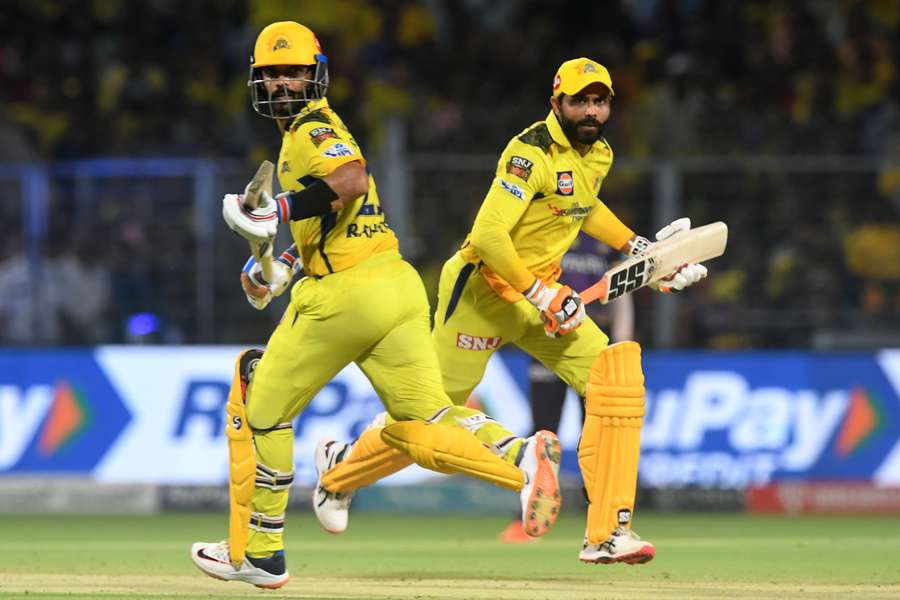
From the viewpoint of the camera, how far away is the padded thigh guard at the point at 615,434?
22.7 ft

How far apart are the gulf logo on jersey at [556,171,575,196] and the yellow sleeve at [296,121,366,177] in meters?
1.17

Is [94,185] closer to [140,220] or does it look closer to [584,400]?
[140,220]

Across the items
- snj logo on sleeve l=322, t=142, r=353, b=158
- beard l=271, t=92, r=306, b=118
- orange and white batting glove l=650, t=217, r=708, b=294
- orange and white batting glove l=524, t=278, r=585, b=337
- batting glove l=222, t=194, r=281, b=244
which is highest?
beard l=271, t=92, r=306, b=118

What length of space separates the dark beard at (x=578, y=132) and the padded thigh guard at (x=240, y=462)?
1.72m

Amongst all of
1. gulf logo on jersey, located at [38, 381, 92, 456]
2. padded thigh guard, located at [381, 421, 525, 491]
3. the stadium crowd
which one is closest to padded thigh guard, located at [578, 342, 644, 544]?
padded thigh guard, located at [381, 421, 525, 491]

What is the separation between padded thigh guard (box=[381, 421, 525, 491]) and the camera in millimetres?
6387

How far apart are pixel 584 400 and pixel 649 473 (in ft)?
13.7

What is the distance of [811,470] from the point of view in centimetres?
1124

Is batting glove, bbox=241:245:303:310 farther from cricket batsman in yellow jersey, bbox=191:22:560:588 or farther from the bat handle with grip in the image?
the bat handle with grip

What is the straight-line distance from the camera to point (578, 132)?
7070 millimetres

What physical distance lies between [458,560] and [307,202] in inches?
108

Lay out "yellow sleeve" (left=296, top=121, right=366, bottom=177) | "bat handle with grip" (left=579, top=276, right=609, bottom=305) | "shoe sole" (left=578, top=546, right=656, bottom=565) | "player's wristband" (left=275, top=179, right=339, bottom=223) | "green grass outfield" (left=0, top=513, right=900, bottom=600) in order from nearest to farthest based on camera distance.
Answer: "player's wristband" (left=275, top=179, right=339, bottom=223) → "yellow sleeve" (left=296, top=121, right=366, bottom=177) → "green grass outfield" (left=0, top=513, right=900, bottom=600) → "shoe sole" (left=578, top=546, right=656, bottom=565) → "bat handle with grip" (left=579, top=276, right=609, bottom=305)

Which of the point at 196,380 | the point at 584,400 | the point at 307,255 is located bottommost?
the point at 196,380

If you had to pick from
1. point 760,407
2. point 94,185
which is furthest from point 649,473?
point 94,185
